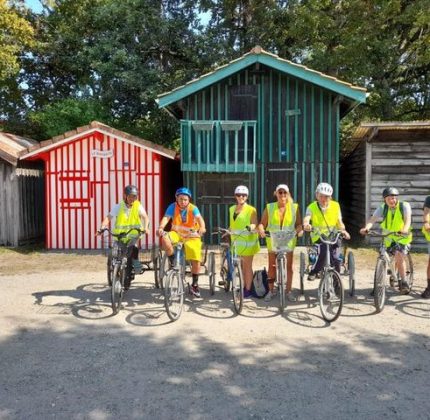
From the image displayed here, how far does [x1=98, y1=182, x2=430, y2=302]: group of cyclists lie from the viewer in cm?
663

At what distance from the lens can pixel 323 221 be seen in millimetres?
6629

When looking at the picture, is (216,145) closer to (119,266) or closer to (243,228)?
(243,228)

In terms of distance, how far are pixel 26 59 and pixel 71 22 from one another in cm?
329

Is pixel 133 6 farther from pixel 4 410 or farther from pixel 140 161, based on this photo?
pixel 4 410

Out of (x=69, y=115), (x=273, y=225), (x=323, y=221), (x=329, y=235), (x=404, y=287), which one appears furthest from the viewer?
(x=69, y=115)

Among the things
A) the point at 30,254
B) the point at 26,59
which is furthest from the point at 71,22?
the point at 30,254

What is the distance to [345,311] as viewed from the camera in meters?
6.48

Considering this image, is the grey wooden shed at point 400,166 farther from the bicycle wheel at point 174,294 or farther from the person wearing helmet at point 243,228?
the bicycle wheel at point 174,294

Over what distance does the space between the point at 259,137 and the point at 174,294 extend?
7.45 metres

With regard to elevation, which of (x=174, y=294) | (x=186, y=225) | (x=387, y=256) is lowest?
(x=174, y=294)

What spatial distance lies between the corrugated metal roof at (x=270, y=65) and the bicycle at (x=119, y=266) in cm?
622

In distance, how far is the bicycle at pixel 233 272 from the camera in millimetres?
6305

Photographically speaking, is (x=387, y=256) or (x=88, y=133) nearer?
(x=387, y=256)

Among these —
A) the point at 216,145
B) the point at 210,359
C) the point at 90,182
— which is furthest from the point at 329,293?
the point at 90,182
